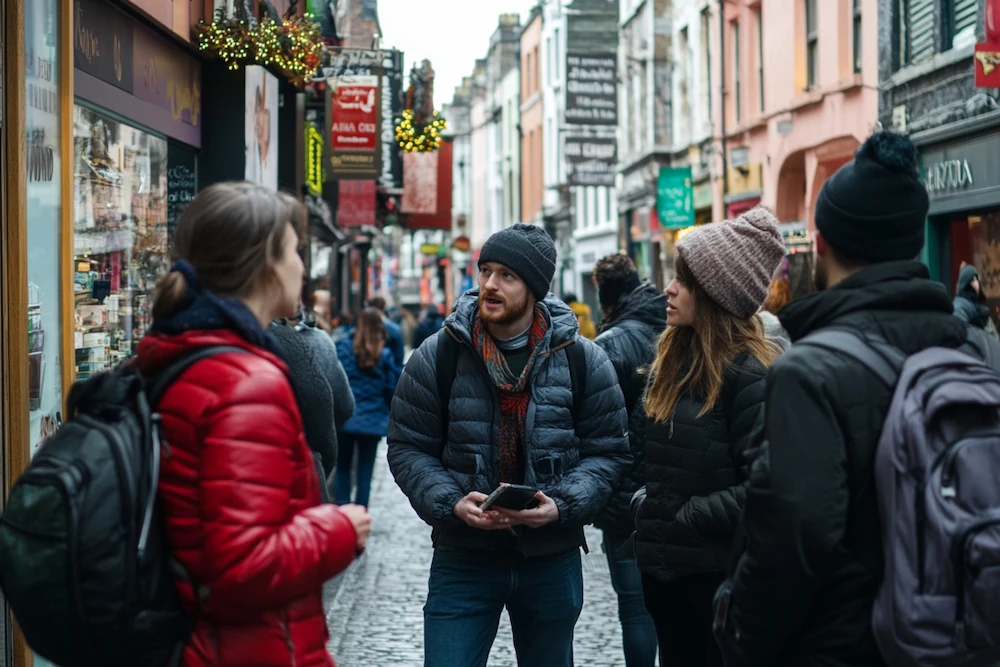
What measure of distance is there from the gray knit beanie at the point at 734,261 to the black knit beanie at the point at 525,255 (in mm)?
502

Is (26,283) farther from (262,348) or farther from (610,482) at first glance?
(262,348)

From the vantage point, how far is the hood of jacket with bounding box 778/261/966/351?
10.4 feet

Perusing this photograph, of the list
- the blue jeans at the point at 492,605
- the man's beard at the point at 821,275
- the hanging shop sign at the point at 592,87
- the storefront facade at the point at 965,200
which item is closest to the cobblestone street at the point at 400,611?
the blue jeans at the point at 492,605

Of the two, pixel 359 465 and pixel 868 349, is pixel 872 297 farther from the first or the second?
pixel 359 465

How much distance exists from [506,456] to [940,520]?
7.01 ft

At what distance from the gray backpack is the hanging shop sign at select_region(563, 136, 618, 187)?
3047cm

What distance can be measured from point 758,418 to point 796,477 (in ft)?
4.79

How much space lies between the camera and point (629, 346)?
7.03 m

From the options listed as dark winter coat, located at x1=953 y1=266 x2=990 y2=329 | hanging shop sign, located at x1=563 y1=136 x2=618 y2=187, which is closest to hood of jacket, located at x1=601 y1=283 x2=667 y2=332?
dark winter coat, located at x1=953 y1=266 x2=990 y2=329

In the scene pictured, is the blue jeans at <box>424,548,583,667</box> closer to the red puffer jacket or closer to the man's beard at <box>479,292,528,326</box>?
the man's beard at <box>479,292,528,326</box>

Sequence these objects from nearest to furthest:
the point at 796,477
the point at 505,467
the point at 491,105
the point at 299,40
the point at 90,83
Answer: the point at 796,477 → the point at 505,467 → the point at 90,83 → the point at 299,40 → the point at 491,105

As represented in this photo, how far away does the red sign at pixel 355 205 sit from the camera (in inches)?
1029

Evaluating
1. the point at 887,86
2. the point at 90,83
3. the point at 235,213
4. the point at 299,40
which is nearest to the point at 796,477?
the point at 235,213

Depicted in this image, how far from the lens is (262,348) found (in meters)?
3.10
